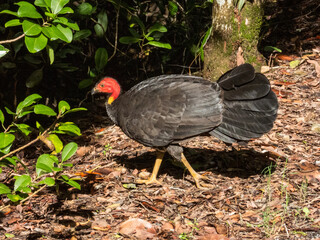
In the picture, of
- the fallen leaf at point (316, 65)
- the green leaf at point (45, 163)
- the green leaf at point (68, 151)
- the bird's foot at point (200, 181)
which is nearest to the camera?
the green leaf at point (45, 163)

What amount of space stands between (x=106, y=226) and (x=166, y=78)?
1818mm

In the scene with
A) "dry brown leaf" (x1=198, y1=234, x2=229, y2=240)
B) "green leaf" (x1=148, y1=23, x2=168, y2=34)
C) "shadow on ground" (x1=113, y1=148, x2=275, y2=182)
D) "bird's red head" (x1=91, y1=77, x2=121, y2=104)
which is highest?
"green leaf" (x1=148, y1=23, x2=168, y2=34)

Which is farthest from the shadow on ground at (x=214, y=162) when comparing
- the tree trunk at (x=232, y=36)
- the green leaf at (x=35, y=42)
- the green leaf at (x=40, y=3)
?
the green leaf at (x=40, y=3)

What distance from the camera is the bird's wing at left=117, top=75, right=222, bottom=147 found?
4379 millimetres

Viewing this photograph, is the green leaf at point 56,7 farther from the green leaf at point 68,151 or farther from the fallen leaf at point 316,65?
the fallen leaf at point 316,65

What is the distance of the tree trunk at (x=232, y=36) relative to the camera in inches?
222

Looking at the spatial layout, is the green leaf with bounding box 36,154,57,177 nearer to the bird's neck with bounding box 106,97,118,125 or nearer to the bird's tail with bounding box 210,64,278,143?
the bird's neck with bounding box 106,97,118,125

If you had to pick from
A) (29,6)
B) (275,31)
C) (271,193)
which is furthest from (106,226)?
(275,31)

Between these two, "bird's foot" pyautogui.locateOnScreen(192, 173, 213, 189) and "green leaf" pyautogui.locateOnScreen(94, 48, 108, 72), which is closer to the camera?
"bird's foot" pyautogui.locateOnScreen(192, 173, 213, 189)

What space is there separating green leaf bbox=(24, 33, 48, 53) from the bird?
1.63 m

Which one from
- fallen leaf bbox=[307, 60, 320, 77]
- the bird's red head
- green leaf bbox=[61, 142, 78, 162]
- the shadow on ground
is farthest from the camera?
fallen leaf bbox=[307, 60, 320, 77]

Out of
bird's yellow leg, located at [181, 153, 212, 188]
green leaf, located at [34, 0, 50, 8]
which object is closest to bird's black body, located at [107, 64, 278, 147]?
bird's yellow leg, located at [181, 153, 212, 188]

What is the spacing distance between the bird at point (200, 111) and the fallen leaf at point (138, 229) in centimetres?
78

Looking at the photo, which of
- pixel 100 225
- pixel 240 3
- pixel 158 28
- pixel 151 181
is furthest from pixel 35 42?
pixel 240 3
